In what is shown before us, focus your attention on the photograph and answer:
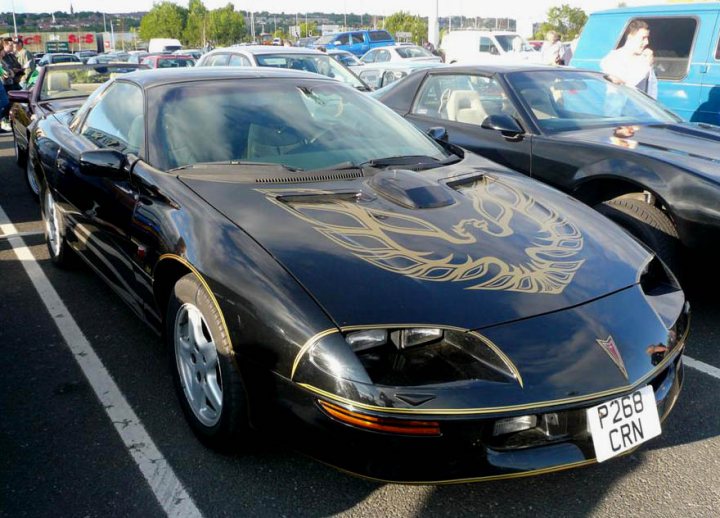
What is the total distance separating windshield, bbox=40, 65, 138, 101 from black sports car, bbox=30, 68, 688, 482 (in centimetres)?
A: 381

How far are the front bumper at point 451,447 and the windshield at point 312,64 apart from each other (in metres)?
8.39

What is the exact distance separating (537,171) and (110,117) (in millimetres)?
2762

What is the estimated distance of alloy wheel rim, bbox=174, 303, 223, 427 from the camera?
256 cm

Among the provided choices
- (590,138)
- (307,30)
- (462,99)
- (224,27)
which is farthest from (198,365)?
(307,30)

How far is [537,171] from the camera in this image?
4652mm

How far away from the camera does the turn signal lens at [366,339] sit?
211 centimetres

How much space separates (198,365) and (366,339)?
868 mm

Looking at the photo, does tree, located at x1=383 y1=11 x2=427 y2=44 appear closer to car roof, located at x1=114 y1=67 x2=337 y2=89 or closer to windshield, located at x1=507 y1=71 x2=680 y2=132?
windshield, located at x1=507 y1=71 x2=680 y2=132

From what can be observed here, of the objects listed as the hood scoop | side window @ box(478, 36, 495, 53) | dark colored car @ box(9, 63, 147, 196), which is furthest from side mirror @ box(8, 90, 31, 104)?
side window @ box(478, 36, 495, 53)

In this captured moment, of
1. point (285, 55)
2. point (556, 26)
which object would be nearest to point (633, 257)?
point (285, 55)

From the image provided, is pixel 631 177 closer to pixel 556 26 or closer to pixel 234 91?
pixel 234 91

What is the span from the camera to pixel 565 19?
44.3 meters

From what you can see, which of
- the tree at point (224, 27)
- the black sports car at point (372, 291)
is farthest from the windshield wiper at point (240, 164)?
the tree at point (224, 27)

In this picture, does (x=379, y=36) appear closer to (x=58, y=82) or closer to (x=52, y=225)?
(x=58, y=82)
